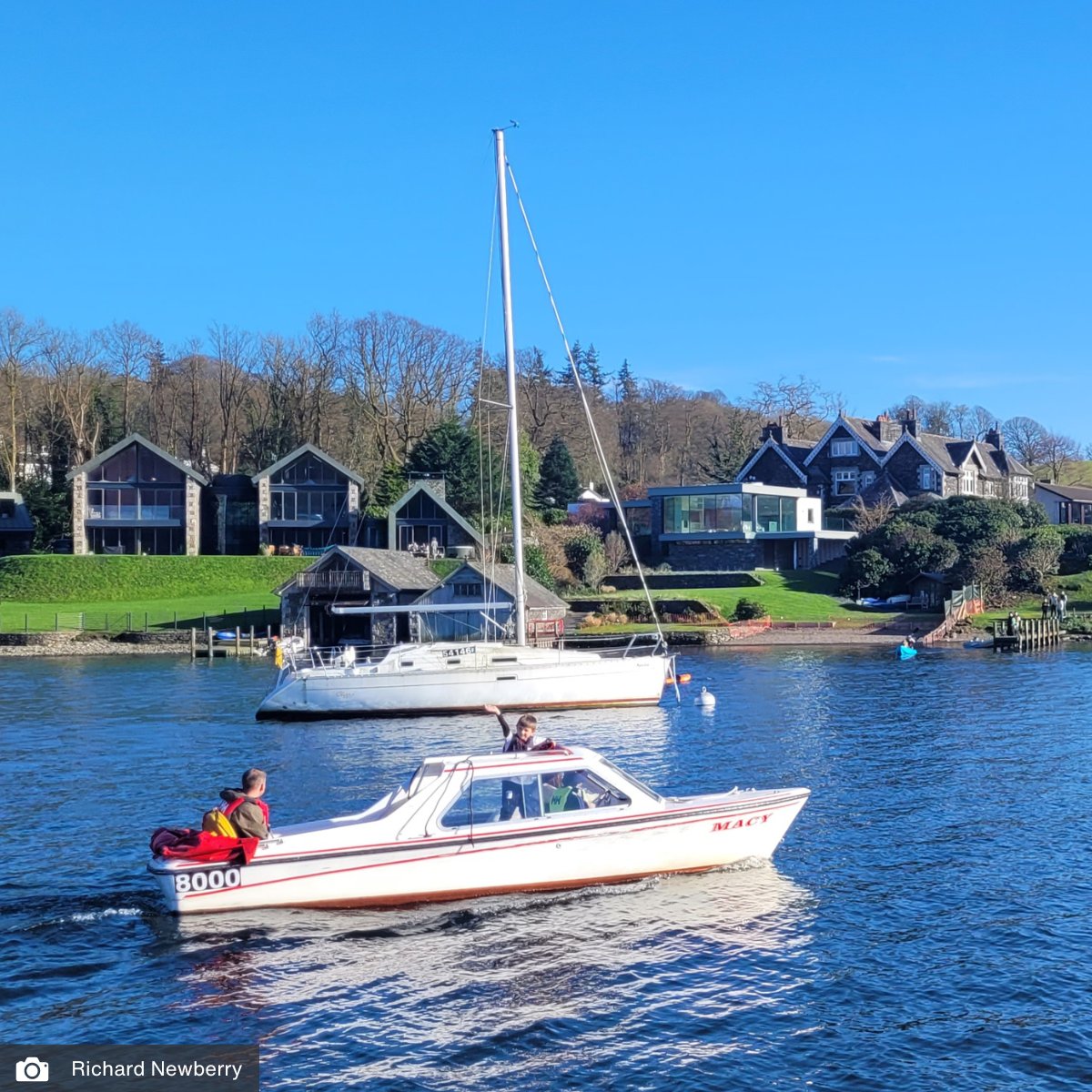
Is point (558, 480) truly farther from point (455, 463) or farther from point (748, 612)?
point (748, 612)

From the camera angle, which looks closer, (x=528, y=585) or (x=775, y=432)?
(x=528, y=585)

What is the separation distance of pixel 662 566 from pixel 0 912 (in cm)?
7384

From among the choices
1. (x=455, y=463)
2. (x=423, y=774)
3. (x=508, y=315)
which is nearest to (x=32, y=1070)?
(x=423, y=774)

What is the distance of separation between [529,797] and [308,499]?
78.2 metres

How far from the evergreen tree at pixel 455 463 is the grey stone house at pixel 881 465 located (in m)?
26.6

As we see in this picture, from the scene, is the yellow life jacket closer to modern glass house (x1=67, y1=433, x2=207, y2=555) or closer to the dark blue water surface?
the dark blue water surface

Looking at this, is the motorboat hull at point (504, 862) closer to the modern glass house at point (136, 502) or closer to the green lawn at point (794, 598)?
the green lawn at point (794, 598)

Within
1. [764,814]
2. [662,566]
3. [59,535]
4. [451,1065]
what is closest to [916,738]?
[764,814]

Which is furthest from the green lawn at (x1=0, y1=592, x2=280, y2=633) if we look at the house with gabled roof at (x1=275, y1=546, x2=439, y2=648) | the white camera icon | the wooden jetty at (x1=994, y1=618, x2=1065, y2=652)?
the white camera icon

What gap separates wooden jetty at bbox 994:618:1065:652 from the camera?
220 feet

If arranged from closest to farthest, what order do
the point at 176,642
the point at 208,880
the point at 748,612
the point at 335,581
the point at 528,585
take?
the point at 208,880
the point at 528,585
the point at 335,581
the point at 176,642
the point at 748,612

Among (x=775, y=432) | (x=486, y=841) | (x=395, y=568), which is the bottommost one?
(x=486, y=841)

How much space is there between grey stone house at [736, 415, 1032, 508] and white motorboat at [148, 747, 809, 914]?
8131 cm

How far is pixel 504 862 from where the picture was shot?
20.2m
